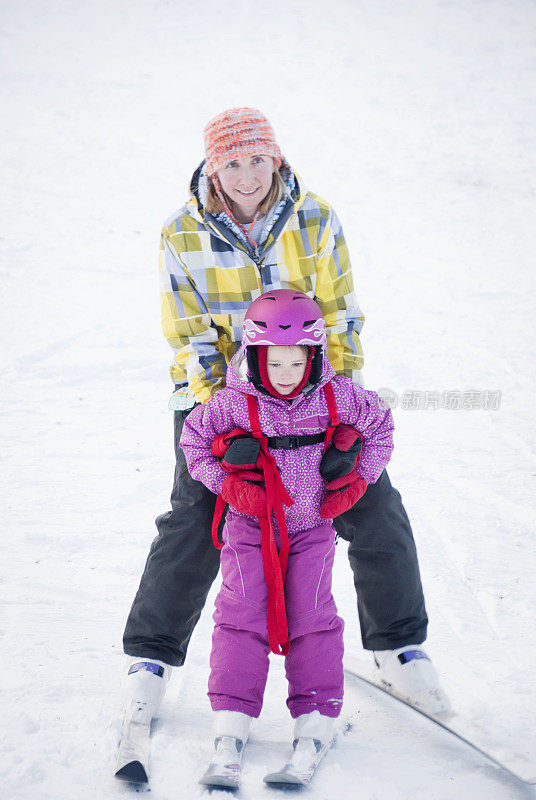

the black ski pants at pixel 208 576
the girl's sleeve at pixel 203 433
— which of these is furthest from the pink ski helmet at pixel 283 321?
the black ski pants at pixel 208 576

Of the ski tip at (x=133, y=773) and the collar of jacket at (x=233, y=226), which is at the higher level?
the collar of jacket at (x=233, y=226)

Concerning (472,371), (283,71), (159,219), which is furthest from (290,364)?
(283,71)

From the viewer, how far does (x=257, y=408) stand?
2102 millimetres

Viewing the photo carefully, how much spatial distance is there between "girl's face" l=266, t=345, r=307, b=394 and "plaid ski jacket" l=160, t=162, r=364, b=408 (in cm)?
25

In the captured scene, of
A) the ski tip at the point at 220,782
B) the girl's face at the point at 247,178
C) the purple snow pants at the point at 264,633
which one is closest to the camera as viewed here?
the ski tip at the point at 220,782

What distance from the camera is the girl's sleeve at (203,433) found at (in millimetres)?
2082

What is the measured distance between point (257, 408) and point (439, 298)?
4.36 meters

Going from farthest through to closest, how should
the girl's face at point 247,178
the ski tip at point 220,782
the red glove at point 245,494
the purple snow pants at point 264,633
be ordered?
the girl's face at point 247,178 → the red glove at point 245,494 → the purple snow pants at point 264,633 → the ski tip at point 220,782

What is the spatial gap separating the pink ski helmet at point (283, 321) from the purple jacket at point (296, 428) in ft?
0.39

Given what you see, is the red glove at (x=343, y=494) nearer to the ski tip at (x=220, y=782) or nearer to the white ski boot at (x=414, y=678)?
the white ski boot at (x=414, y=678)

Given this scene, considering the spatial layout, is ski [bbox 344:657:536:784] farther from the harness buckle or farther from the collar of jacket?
the collar of jacket

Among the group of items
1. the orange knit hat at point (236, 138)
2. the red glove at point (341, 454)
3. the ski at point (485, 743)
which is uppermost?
the orange knit hat at point (236, 138)

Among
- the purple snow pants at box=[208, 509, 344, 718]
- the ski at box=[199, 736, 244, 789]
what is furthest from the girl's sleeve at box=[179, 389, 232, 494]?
the ski at box=[199, 736, 244, 789]

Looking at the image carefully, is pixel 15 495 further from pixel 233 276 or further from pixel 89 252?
pixel 89 252
